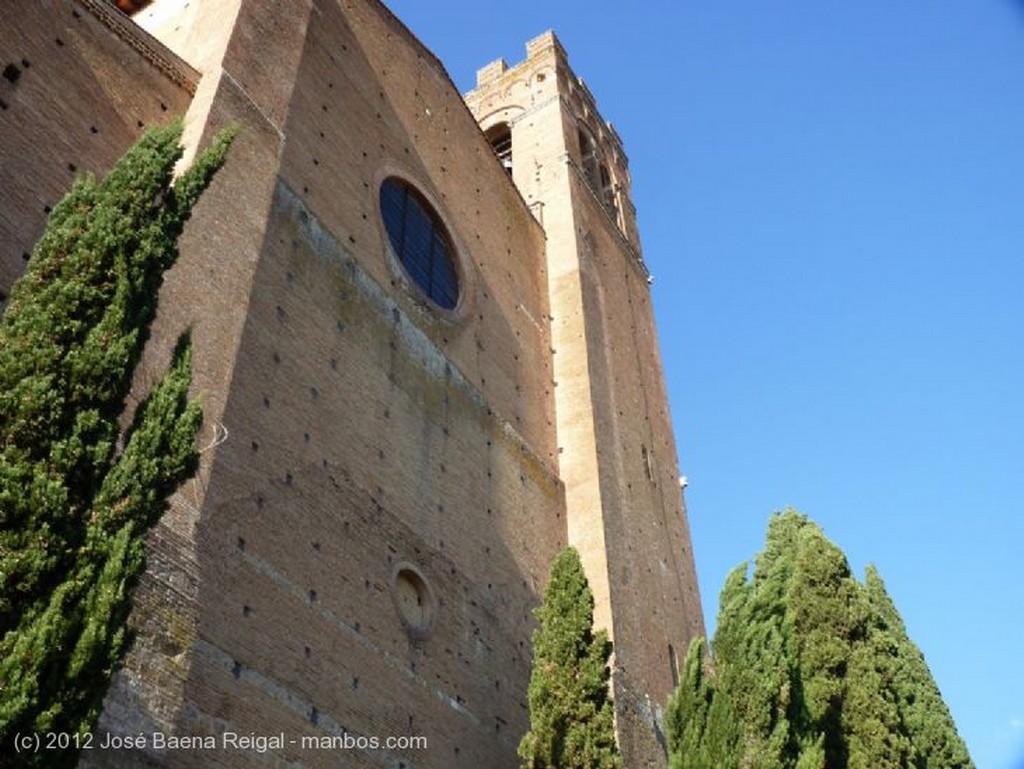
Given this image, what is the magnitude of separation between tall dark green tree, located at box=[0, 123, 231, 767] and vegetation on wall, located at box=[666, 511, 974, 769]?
187 inches

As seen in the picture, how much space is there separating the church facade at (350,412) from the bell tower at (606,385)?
7cm

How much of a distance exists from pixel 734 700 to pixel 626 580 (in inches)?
166

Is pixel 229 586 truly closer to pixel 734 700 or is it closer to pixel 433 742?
pixel 433 742

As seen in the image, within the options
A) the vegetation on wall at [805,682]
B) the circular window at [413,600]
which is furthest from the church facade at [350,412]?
the vegetation on wall at [805,682]

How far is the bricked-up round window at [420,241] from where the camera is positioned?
11.9 meters

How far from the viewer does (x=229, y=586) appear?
7.11 m

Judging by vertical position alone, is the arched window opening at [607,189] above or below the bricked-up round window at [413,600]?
above

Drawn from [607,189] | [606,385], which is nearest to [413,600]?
[606,385]

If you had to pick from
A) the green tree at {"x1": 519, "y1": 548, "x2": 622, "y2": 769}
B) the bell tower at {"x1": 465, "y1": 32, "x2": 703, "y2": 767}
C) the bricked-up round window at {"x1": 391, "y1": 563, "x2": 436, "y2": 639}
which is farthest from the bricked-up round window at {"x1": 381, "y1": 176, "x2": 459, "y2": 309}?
the green tree at {"x1": 519, "y1": 548, "x2": 622, "y2": 769}

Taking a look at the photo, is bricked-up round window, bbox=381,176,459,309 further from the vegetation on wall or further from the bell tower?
the vegetation on wall

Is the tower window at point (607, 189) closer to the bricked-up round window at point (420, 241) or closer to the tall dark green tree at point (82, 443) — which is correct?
the bricked-up round window at point (420, 241)

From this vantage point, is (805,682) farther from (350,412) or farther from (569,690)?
(350,412)

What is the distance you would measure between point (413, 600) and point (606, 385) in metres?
6.74

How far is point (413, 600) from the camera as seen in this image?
30.3 feet
